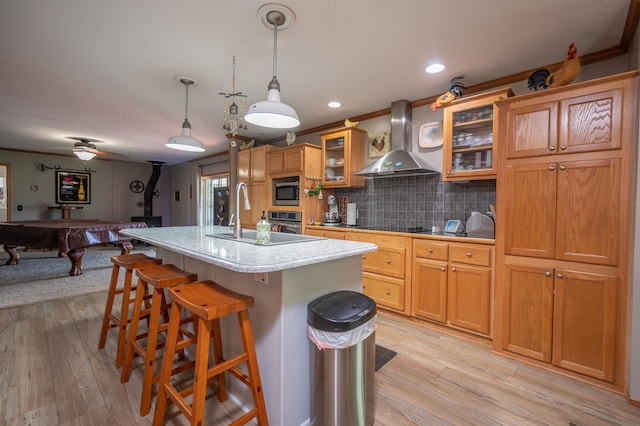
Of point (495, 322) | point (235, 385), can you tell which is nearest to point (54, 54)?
point (235, 385)

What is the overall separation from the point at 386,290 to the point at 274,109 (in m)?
2.23

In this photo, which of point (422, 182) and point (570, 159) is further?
point (422, 182)

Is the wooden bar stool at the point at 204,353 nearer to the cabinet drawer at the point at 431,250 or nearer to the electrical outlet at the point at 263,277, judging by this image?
the electrical outlet at the point at 263,277

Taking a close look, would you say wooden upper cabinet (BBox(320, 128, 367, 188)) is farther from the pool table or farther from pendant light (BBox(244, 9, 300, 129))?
the pool table

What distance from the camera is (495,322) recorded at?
2277 mm

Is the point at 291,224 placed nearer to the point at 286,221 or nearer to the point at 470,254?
the point at 286,221

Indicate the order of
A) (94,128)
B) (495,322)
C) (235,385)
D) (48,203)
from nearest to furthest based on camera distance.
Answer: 1. (235,385)
2. (495,322)
3. (94,128)
4. (48,203)

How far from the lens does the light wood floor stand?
1.56 metres

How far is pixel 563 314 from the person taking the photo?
198 centimetres

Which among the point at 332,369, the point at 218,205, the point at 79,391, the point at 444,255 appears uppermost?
the point at 218,205

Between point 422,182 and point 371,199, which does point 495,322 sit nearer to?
point 422,182

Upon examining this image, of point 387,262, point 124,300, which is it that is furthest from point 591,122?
point 124,300

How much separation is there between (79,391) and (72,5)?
2.44 meters

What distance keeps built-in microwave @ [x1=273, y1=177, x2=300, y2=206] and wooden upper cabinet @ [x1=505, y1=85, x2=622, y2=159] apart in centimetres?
257
